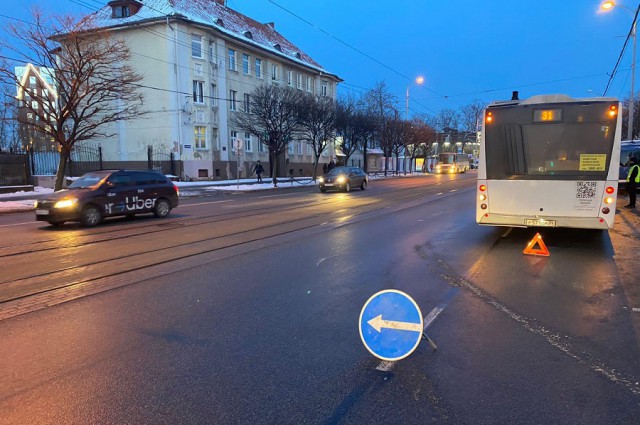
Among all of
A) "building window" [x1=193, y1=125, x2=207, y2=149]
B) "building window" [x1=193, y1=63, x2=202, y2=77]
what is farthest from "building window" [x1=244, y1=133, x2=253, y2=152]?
"building window" [x1=193, y1=63, x2=202, y2=77]

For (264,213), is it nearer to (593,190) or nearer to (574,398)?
(593,190)

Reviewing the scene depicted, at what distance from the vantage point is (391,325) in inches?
143

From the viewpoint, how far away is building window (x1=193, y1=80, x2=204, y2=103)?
3772cm

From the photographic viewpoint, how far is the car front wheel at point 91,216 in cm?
1258

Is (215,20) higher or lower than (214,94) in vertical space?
higher

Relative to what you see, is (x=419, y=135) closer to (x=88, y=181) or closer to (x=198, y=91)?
(x=198, y=91)

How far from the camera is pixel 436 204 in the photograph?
18.7m

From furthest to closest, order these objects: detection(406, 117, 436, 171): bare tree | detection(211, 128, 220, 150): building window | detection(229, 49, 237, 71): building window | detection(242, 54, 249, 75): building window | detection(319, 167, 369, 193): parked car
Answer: detection(406, 117, 436, 171): bare tree → detection(242, 54, 249, 75): building window → detection(229, 49, 237, 71): building window → detection(211, 128, 220, 150): building window → detection(319, 167, 369, 193): parked car

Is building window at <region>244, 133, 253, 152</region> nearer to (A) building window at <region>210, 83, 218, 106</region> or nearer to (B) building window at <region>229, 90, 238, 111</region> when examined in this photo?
(B) building window at <region>229, 90, 238, 111</region>

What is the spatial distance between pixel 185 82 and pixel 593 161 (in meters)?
33.8

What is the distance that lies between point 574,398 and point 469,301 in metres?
2.32

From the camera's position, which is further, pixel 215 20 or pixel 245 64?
pixel 245 64

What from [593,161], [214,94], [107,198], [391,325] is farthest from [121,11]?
[391,325]

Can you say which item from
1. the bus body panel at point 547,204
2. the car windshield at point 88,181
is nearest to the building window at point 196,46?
the car windshield at point 88,181
